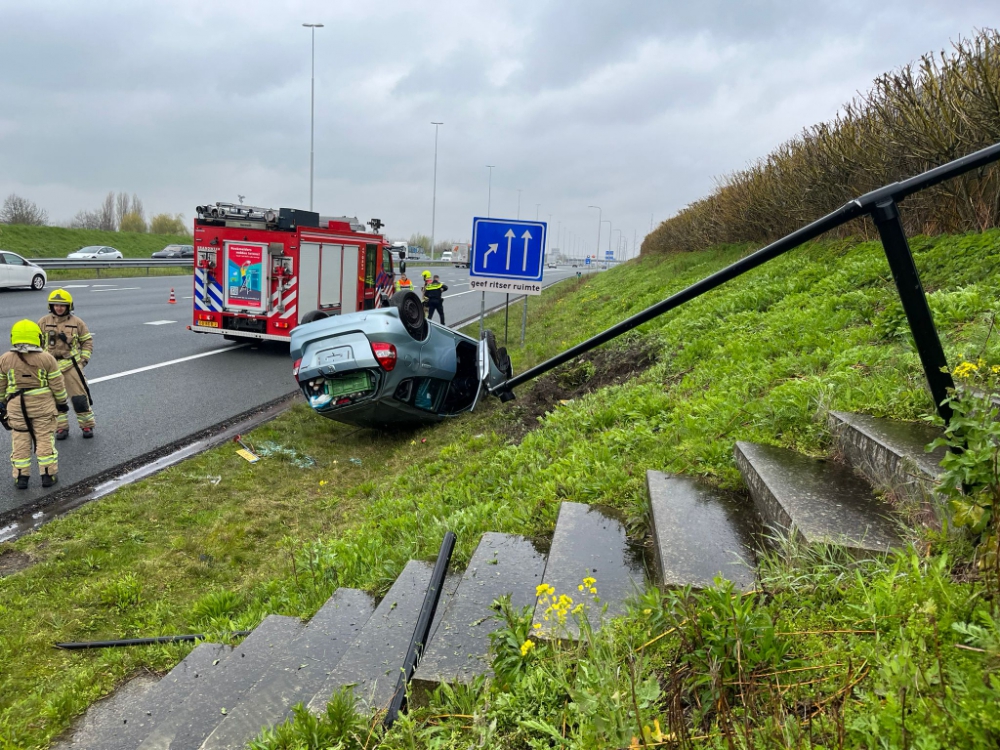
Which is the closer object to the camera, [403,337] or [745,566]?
[745,566]

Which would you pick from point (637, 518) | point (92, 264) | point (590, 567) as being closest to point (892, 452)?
point (637, 518)

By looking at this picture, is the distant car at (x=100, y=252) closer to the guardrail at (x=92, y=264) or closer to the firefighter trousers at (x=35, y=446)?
the guardrail at (x=92, y=264)

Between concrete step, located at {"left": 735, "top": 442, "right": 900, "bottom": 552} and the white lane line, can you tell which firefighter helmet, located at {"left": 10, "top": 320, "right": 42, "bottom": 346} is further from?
concrete step, located at {"left": 735, "top": 442, "right": 900, "bottom": 552}

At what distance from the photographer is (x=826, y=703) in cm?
162

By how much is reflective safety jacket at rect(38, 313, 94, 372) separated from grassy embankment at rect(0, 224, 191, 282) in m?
23.6

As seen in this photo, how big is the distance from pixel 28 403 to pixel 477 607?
547 centimetres

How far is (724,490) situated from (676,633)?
1.42 m

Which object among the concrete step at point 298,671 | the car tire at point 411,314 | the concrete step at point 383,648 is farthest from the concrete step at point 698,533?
the car tire at point 411,314

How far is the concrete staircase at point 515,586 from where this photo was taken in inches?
96.2

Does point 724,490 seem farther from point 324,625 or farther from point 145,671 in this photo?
point 145,671

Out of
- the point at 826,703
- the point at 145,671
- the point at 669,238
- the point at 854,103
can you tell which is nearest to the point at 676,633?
the point at 826,703

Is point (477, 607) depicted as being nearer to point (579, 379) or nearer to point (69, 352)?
point (579, 379)

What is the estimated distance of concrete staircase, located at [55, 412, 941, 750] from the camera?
8.02 ft

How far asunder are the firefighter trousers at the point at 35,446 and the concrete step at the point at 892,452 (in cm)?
642
